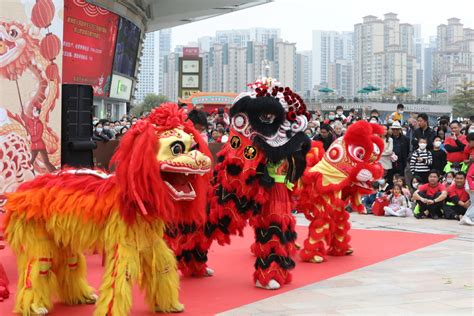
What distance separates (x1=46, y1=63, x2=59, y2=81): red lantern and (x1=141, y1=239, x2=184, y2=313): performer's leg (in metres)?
2.64

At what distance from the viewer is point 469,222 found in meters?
9.12

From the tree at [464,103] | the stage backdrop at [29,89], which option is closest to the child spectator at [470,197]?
the stage backdrop at [29,89]

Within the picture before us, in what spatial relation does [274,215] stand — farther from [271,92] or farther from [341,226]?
[341,226]

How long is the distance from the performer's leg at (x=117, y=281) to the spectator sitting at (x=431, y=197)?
6.60 m

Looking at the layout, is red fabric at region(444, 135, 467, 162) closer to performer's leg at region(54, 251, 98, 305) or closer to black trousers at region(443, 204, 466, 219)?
black trousers at region(443, 204, 466, 219)

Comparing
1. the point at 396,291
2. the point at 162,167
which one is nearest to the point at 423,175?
the point at 396,291

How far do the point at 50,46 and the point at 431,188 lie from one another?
Answer: 5.99m

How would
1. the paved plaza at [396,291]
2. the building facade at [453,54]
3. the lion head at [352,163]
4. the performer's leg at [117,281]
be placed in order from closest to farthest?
1. the performer's leg at [117,281]
2. the paved plaza at [396,291]
3. the lion head at [352,163]
4. the building facade at [453,54]

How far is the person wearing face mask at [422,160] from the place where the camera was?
10.3 m

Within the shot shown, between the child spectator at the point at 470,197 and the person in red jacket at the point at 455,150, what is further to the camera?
the person in red jacket at the point at 455,150

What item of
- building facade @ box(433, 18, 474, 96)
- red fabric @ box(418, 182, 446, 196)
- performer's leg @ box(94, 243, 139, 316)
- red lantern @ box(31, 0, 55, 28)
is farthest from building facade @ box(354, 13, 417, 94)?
performer's leg @ box(94, 243, 139, 316)

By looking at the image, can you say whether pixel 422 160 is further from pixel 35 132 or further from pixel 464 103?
pixel 464 103

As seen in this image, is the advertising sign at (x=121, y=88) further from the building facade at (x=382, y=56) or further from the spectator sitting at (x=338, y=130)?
the building facade at (x=382, y=56)

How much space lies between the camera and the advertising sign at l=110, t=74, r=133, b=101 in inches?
977
